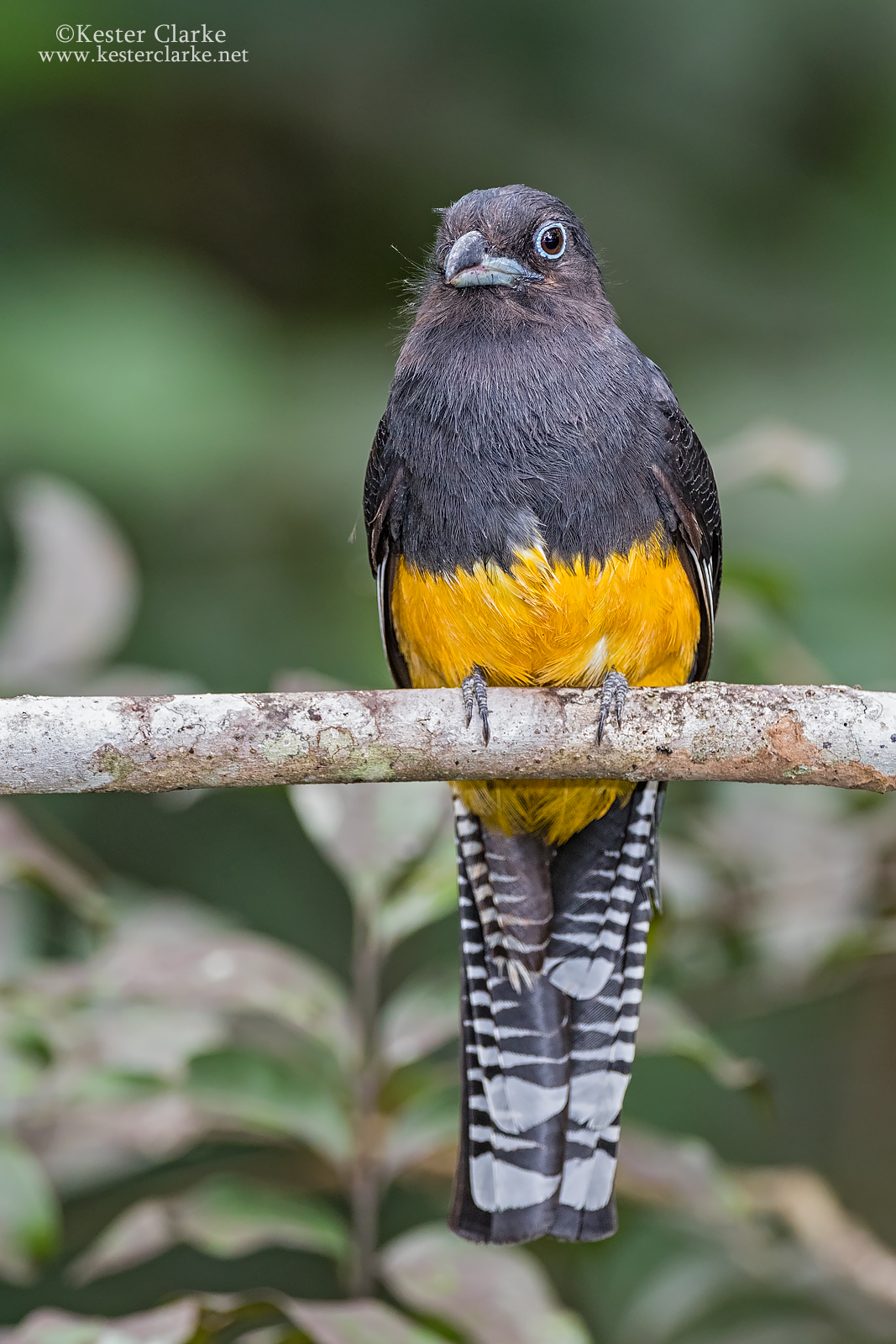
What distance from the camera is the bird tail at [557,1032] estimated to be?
9.82 feet

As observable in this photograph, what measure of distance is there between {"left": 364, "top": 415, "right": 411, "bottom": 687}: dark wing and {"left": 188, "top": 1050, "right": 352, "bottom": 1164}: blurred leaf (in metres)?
1.25

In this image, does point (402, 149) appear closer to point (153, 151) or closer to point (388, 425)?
point (153, 151)

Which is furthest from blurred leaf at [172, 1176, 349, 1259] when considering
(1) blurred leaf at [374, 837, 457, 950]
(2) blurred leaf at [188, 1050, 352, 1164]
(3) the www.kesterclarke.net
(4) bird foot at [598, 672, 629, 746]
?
(3) the www.kesterclarke.net

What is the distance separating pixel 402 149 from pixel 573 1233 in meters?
4.82

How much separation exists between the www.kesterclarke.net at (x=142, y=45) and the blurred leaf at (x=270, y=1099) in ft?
15.2

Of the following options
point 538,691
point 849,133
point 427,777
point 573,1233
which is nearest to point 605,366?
point 538,691

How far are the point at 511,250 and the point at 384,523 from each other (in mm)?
746

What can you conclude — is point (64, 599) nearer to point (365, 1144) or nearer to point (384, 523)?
point (384, 523)

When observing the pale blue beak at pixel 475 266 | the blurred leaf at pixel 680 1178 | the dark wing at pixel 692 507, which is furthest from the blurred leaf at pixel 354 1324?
the pale blue beak at pixel 475 266

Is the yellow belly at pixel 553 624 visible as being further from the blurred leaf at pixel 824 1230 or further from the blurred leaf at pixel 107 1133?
the blurred leaf at pixel 107 1133

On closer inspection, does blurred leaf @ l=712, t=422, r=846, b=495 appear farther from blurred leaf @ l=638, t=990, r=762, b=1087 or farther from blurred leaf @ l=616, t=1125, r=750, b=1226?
blurred leaf @ l=616, t=1125, r=750, b=1226

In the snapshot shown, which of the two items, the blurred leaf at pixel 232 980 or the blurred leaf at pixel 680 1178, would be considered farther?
the blurred leaf at pixel 680 1178

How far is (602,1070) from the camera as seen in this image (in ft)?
10.6

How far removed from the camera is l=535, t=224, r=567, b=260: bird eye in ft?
11.3
